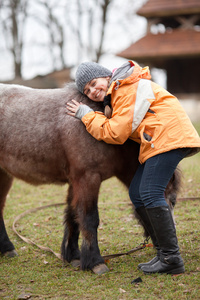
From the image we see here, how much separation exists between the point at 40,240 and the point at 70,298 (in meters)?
1.85

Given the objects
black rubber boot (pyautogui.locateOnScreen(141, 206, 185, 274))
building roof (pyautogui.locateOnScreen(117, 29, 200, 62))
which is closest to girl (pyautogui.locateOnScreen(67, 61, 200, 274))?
black rubber boot (pyautogui.locateOnScreen(141, 206, 185, 274))

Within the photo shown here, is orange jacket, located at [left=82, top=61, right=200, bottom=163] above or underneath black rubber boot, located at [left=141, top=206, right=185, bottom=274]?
above

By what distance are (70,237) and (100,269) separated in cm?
62

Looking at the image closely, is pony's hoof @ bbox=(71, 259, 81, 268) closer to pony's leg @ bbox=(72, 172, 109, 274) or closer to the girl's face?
pony's leg @ bbox=(72, 172, 109, 274)

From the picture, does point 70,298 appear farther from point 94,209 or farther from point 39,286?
point 94,209

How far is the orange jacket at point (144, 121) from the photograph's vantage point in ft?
11.0

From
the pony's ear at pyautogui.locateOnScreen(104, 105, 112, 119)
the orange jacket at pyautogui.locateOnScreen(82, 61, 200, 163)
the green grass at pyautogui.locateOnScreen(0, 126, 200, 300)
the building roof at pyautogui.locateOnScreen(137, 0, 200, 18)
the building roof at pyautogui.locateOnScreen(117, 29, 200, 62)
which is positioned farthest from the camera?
the building roof at pyautogui.locateOnScreen(137, 0, 200, 18)

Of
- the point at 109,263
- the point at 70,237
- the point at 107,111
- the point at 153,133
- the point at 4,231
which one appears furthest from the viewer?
the point at 4,231

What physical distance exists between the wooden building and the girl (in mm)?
13989

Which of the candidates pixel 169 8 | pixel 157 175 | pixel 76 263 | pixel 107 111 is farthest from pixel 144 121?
pixel 169 8

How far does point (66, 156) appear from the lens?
12.1ft

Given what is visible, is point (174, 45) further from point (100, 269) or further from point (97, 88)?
point (100, 269)

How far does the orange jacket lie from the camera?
11.0ft

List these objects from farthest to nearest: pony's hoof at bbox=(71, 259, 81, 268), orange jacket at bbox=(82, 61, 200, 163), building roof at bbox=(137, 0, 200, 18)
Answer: building roof at bbox=(137, 0, 200, 18), pony's hoof at bbox=(71, 259, 81, 268), orange jacket at bbox=(82, 61, 200, 163)
